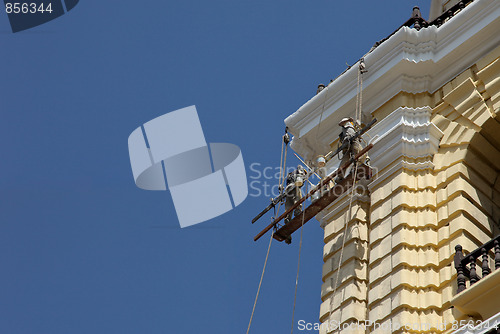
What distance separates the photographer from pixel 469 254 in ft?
48.3

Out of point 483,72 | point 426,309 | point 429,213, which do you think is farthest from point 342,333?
point 483,72

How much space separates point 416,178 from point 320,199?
1417 millimetres

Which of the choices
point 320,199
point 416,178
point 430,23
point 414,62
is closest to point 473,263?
point 416,178

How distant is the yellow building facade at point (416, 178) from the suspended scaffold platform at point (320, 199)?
1.26 feet

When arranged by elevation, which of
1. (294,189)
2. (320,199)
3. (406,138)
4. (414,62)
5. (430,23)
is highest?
(430,23)

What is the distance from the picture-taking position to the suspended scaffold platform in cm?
1700

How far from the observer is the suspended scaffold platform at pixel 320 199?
17000mm

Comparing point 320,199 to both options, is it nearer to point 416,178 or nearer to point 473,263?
point 416,178

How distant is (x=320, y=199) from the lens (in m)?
17.2

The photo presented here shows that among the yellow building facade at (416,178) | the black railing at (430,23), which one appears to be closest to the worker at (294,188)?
the yellow building facade at (416,178)

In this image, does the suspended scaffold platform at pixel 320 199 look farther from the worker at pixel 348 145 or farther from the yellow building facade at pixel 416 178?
the yellow building facade at pixel 416 178

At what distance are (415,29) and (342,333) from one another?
5.63 metres

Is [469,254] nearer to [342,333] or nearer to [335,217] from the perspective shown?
[342,333]

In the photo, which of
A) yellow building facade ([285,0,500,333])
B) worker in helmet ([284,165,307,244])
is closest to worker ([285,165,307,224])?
worker in helmet ([284,165,307,244])
